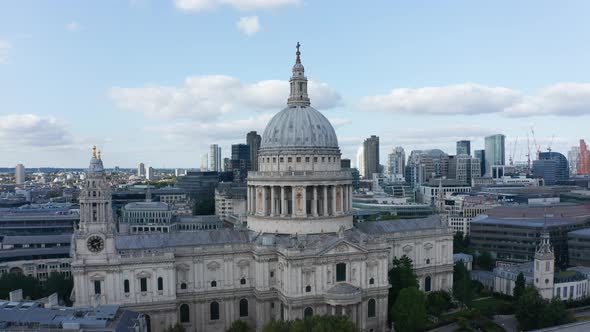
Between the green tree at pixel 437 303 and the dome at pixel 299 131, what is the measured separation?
32064mm

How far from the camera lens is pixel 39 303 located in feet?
221

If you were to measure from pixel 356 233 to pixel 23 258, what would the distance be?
77.5 m

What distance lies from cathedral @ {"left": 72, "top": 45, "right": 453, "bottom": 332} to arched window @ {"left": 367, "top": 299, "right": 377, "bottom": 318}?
242 mm

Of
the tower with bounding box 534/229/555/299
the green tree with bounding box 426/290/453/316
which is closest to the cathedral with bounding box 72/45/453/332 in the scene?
the green tree with bounding box 426/290/453/316

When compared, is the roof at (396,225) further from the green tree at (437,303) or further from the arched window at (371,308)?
the arched window at (371,308)

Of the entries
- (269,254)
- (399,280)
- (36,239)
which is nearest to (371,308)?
(399,280)

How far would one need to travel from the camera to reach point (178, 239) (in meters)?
87.2

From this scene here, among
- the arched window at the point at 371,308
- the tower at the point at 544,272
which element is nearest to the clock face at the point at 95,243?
the arched window at the point at 371,308

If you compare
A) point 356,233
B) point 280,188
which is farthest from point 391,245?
point 280,188

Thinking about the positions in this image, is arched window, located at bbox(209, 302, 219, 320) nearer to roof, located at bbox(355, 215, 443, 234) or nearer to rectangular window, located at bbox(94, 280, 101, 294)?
rectangular window, located at bbox(94, 280, 101, 294)

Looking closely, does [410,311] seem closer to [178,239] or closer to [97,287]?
[178,239]

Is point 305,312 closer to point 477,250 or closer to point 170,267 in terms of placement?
point 170,267

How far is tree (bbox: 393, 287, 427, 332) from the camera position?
81.1m

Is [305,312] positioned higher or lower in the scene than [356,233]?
lower
